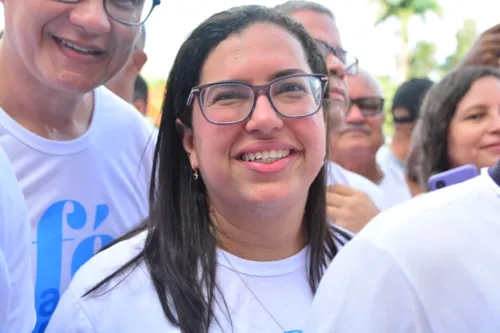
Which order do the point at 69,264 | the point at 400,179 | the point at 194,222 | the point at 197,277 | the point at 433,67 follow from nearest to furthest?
1. the point at 197,277
2. the point at 194,222
3. the point at 69,264
4. the point at 400,179
5. the point at 433,67

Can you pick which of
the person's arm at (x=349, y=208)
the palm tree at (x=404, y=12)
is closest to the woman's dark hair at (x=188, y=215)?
the person's arm at (x=349, y=208)

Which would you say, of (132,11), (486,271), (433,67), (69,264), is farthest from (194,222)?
(433,67)

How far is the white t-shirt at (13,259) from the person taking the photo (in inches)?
48.6

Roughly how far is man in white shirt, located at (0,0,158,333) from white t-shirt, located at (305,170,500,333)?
3.53 ft

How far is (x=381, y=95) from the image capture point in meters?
3.63

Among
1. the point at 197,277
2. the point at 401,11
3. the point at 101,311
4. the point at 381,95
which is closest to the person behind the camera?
the point at 101,311

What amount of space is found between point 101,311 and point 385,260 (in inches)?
32.5

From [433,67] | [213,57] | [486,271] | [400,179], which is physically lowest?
[433,67]

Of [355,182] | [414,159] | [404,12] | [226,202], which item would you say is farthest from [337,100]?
[404,12]

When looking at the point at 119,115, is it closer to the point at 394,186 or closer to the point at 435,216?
the point at 435,216

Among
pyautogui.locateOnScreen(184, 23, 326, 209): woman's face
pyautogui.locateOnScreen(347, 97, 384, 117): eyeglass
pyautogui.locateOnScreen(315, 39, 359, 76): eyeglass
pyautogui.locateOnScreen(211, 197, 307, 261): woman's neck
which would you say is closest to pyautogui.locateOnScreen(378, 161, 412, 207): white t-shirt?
pyautogui.locateOnScreen(347, 97, 384, 117): eyeglass

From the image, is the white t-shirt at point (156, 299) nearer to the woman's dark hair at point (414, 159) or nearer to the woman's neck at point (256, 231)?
the woman's neck at point (256, 231)

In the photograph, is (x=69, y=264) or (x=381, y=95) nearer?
(x=69, y=264)

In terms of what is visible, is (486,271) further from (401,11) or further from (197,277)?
(401,11)
